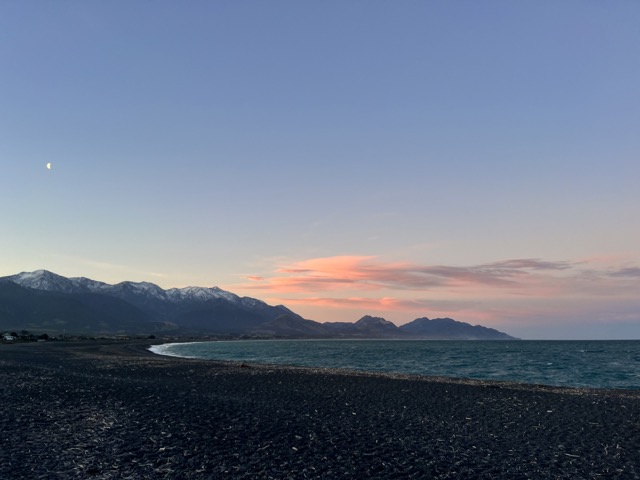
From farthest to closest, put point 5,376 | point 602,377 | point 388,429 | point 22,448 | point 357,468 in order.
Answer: point 602,377
point 5,376
point 388,429
point 22,448
point 357,468

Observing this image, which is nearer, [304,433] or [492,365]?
[304,433]

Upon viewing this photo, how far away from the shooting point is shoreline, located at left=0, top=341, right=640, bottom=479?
12.5 m

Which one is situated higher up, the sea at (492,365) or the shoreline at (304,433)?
the shoreline at (304,433)

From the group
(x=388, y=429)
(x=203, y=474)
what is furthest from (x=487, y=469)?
(x=203, y=474)

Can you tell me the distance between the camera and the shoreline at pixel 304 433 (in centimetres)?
1250

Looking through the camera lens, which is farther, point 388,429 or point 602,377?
point 602,377

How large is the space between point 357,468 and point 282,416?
7.26m

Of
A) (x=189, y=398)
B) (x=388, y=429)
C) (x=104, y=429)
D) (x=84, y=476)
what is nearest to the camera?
(x=84, y=476)

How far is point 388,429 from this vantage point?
57.4ft

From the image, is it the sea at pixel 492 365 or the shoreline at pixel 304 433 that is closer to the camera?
the shoreline at pixel 304 433

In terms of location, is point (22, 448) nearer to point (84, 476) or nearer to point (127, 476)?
point (84, 476)

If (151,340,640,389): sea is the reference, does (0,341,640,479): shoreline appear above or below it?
above

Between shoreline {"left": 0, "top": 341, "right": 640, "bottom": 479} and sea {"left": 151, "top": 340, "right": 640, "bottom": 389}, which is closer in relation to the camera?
shoreline {"left": 0, "top": 341, "right": 640, "bottom": 479}

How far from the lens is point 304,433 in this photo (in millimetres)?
16297
